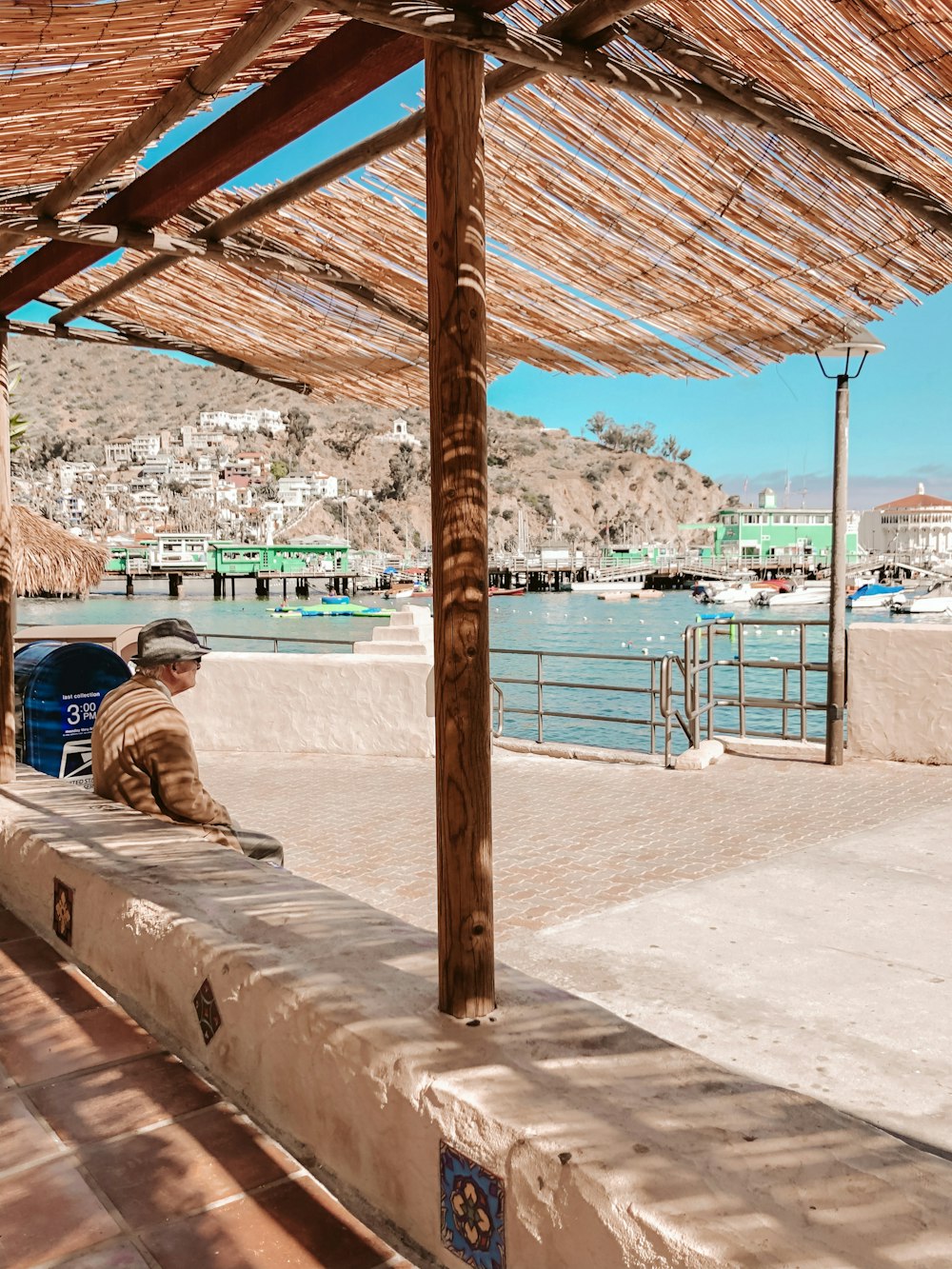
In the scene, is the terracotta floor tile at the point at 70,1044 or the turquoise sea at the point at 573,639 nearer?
the terracotta floor tile at the point at 70,1044

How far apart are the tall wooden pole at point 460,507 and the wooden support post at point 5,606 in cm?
306

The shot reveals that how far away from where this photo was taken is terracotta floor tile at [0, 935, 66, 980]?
3.26 m

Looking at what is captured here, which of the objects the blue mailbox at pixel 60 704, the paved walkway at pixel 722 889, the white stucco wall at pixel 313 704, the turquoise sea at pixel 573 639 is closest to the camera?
the paved walkway at pixel 722 889

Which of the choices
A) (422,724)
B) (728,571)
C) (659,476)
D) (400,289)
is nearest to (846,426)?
(422,724)

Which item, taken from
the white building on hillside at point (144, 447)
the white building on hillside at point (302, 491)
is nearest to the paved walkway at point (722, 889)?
the white building on hillside at point (302, 491)

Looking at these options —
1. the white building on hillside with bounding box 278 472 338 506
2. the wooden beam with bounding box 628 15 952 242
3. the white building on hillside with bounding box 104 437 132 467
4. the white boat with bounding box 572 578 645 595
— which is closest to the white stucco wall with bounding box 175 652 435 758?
the wooden beam with bounding box 628 15 952 242

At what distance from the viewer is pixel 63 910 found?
333cm

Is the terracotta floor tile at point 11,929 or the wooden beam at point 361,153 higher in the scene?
the wooden beam at point 361,153

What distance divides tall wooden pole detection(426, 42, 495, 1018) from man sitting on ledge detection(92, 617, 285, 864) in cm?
176

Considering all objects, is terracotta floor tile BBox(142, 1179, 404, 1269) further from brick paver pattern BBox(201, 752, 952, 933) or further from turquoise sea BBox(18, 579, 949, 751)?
turquoise sea BBox(18, 579, 949, 751)

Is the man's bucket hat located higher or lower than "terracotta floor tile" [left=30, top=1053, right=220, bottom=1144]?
higher

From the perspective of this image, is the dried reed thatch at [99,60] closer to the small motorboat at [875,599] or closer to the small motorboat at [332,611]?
the small motorboat at [875,599]

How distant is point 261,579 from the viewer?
104 metres

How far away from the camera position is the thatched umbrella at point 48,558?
11969 millimetres
